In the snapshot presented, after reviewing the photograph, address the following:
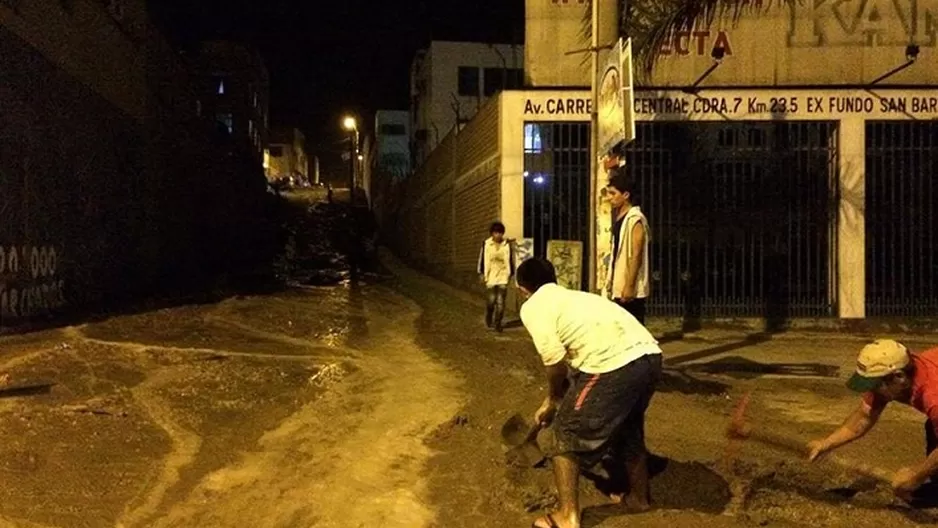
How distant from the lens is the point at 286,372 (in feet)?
32.8

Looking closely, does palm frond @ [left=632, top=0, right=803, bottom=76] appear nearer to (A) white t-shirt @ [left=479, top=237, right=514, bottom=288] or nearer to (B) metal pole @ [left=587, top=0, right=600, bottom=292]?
(B) metal pole @ [left=587, top=0, right=600, bottom=292]

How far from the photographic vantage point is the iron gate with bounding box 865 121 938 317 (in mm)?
14547

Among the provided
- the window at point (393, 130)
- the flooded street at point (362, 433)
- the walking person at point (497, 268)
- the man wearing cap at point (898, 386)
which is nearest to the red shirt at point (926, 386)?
the man wearing cap at point (898, 386)

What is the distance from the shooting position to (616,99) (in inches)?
297

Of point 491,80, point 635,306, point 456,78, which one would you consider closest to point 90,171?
point 635,306

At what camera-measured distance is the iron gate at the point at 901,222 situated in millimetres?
14547

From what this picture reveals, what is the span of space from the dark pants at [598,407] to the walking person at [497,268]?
28.2 feet

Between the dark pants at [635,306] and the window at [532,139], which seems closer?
the dark pants at [635,306]

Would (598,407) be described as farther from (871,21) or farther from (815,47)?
(871,21)

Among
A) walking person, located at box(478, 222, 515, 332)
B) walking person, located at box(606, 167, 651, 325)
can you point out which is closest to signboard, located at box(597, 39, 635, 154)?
walking person, located at box(606, 167, 651, 325)

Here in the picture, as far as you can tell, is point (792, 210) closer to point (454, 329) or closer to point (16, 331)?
point (454, 329)

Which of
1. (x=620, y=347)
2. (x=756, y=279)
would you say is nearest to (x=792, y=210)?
(x=756, y=279)

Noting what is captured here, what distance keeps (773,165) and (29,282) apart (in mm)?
12012

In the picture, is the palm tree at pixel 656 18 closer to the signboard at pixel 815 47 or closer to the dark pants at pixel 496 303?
the dark pants at pixel 496 303
